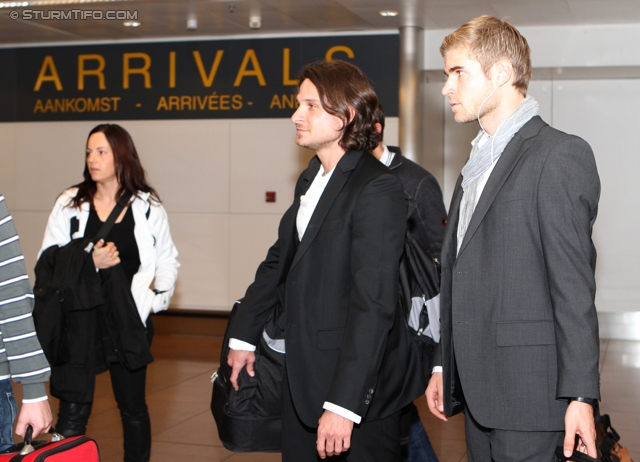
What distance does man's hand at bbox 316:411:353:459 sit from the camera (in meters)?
2.24

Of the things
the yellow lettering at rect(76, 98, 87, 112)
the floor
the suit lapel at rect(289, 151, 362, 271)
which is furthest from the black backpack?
the yellow lettering at rect(76, 98, 87, 112)

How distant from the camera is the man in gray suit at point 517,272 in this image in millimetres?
1885

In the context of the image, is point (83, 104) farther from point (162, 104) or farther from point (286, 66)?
point (286, 66)

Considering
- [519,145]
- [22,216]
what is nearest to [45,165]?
[22,216]

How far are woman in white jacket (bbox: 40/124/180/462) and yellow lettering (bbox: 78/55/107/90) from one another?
220 inches

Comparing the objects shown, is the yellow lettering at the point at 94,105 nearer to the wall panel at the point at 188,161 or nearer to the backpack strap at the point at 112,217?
the wall panel at the point at 188,161

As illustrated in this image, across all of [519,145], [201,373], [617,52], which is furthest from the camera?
[617,52]

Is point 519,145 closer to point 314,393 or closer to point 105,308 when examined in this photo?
point 314,393

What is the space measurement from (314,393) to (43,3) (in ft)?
20.1

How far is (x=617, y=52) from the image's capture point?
803 centimetres

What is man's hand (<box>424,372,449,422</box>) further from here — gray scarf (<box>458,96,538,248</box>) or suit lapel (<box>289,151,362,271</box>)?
suit lapel (<box>289,151,362,271</box>)

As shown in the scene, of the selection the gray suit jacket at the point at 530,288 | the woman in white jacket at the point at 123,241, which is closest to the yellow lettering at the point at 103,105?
the woman in white jacket at the point at 123,241

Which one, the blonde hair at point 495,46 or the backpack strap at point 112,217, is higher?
the blonde hair at point 495,46

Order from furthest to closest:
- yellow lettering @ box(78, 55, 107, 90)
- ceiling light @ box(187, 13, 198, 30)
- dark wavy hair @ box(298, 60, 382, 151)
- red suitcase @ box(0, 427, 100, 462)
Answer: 1. yellow lettering @ box(78, 55, 107, 90)
2. ceiling light @ box(187, 13, 198, 30)
3. dark wavy hair @ box(298, 60, 382, 151)
4. red suitcase @ box(0, 427, 100, 462)
